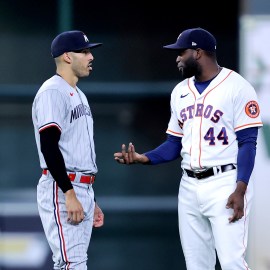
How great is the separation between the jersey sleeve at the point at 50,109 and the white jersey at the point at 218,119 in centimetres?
75

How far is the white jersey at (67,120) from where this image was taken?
18.0 feet

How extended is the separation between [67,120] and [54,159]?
31 centimetres

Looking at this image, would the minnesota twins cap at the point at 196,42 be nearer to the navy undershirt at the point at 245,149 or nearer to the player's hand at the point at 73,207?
the navy undershirt at the point at 245,149

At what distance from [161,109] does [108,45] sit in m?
0.64

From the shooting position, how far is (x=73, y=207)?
214 inches

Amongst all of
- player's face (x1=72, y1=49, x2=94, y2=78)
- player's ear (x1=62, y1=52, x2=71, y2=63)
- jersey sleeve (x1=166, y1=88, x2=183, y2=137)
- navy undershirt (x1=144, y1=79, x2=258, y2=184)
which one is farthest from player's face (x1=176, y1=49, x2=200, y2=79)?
player's ear (x1=62, y1=52, x2=71, y2=63)

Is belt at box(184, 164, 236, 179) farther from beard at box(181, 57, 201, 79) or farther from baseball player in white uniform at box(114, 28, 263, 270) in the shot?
beard at box(181, 57, 201, 79)

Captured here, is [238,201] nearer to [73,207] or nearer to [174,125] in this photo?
[174,125]

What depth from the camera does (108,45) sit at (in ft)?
25.4

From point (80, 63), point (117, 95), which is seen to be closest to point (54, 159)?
point (80, 63)

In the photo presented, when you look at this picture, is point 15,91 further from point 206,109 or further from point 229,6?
point 206,109

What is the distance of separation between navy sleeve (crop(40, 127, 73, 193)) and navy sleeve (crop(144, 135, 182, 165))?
0.72 metres

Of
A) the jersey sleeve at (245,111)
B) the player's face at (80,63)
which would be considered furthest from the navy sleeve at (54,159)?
the jersey sleeve at (245,111)

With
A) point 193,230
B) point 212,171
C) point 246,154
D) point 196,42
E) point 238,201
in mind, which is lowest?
point 193,230
